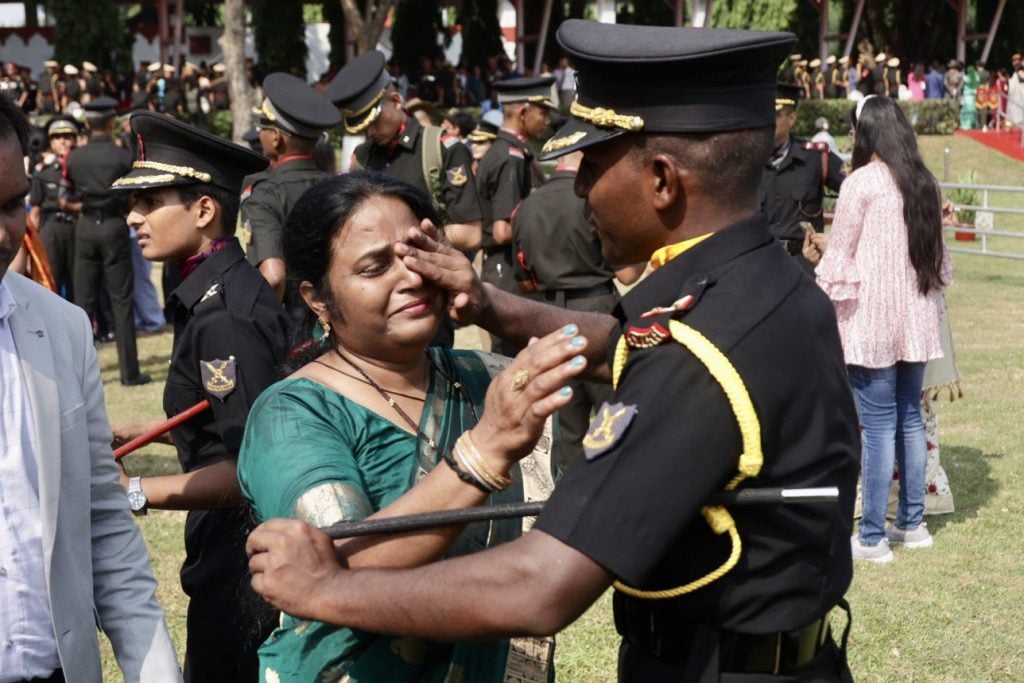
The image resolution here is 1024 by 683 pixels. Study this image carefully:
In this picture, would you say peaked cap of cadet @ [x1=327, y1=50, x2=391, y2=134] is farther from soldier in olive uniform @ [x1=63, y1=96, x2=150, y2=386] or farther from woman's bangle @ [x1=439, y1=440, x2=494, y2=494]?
woman's bangle @ [x1=439, y1=440, x2=494, y2=494]

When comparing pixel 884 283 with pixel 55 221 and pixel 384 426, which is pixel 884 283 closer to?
pixel 384 426

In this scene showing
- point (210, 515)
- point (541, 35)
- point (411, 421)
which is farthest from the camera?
point (541, 35)

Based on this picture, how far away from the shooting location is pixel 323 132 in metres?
7.34

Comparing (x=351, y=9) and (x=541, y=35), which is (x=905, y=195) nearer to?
(x=351, y=9)

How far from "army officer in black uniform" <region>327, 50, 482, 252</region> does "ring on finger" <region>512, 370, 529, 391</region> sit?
18.4ft

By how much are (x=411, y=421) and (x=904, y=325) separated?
156 inches

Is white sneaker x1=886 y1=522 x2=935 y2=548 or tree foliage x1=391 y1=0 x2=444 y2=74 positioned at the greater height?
white sneaker x1=886 y1=522 x2=935 y2=548

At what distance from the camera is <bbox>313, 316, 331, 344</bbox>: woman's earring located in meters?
2.93

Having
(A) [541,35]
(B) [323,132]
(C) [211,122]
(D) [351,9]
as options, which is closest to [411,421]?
(B) [323,132]

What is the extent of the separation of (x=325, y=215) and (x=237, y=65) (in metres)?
24.4

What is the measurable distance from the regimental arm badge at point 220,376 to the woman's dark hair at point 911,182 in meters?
3.57

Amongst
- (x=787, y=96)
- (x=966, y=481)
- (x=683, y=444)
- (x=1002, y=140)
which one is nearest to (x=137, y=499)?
(x=683, y=444)

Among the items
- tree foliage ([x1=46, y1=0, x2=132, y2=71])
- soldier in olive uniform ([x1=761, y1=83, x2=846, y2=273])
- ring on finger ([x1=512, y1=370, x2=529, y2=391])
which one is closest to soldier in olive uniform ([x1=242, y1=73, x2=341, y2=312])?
soldier in olive uniform ([x1=761, y1=83, x2=846, y2=273])

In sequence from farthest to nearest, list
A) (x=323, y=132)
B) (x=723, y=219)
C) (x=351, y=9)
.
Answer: (x=351, y=9) → (x=323, y=132) → (x=723, y=219)
